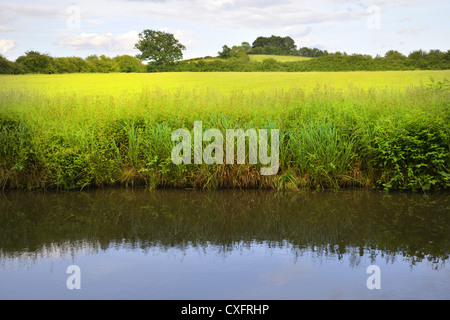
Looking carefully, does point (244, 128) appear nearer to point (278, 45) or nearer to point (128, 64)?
point (128, 64)

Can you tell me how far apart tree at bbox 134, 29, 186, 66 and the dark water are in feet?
143

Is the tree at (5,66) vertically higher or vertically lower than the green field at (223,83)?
higher

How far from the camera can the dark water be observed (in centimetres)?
492

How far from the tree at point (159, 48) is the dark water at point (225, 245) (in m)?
43.5

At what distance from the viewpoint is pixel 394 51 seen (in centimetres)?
4784

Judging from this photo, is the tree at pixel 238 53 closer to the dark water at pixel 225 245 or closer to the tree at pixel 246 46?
the tree at pixel 246 46

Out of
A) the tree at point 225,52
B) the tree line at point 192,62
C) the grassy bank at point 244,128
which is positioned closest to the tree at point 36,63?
the tree line at point 192,62

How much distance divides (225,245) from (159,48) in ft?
158

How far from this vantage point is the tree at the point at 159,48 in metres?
50.7

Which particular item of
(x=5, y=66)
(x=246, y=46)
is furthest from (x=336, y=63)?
(x=5, y=66)

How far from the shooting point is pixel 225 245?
6312mm
